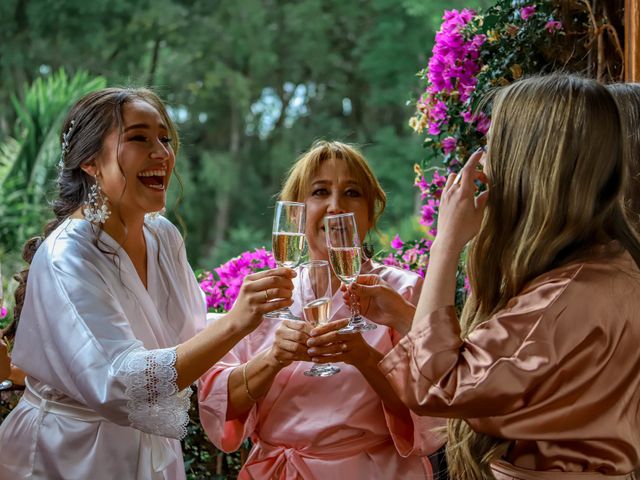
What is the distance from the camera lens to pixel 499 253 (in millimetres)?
1763

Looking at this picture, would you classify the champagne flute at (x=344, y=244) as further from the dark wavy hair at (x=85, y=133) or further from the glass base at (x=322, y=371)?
the dark wavy hair at (x=85, y=133)

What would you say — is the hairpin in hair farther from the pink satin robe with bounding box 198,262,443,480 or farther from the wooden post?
the wooden post

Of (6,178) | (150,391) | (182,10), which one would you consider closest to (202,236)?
(182,10)

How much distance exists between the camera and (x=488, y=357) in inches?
64.8

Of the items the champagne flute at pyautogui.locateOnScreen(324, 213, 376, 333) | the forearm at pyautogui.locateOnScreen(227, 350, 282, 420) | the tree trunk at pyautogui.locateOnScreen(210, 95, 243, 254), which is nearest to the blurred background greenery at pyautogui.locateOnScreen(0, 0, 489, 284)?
the tree trunk at pyautogui.locateOnScreen(210, 95, 243, 254)

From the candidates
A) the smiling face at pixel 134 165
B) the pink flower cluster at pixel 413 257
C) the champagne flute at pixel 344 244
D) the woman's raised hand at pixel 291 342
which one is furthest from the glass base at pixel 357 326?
the pink flower cluster at pixel 413 257

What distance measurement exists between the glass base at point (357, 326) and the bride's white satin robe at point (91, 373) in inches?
16.1

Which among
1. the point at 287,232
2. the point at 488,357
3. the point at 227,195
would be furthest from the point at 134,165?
the point at 227,195

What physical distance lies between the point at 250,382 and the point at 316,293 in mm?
393

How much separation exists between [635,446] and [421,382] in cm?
41

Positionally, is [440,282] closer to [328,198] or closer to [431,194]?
[328,198]

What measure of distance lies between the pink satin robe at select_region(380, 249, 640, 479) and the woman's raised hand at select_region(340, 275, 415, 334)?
45 centimetres

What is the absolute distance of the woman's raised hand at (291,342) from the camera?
6.61ft

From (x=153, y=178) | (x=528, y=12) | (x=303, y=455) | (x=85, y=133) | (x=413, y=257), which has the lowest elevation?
(x=303, y=455)
